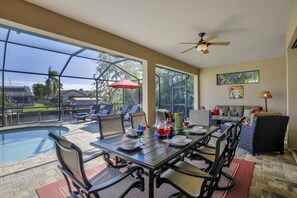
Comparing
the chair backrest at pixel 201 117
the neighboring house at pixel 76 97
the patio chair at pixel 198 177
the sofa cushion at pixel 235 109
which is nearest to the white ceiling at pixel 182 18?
the chair backrest at pixel 201 117

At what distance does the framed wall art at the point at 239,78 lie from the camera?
646cm

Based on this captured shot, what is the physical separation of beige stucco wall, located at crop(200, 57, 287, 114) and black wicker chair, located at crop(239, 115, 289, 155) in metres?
3.31

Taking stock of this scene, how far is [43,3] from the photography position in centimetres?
246

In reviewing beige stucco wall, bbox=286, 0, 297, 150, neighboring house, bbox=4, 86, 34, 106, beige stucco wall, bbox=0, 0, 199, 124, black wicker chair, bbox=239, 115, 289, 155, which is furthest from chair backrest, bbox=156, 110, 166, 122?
neighboring house, bbox=4, 86, 34, 106

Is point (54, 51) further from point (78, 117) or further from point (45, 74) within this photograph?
point (78, 117)

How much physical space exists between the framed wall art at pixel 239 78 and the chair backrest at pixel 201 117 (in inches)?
176

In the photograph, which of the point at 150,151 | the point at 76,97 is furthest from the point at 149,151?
the point at 76,97

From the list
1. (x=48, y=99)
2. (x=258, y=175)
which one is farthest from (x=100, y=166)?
(x=48, y=99)

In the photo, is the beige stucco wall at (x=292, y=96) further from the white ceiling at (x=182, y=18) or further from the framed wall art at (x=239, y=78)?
the framed wall art at (x=239, y=78)

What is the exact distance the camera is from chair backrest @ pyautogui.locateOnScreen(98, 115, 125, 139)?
2.43m

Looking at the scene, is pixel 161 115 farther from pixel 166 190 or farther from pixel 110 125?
pixel 166 190

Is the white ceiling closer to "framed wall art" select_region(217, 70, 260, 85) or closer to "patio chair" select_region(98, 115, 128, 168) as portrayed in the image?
"patio chair" select_region(98, 115, 128, 168)

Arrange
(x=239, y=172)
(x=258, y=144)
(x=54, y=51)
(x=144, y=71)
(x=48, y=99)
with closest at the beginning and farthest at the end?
1. (x=239, y=172)
2. (x=258, y=144)
3. (x=144, y=71)
4. (x=54, y=51)
5. (x=48, y=99)

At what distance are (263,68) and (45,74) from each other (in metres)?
9.13
